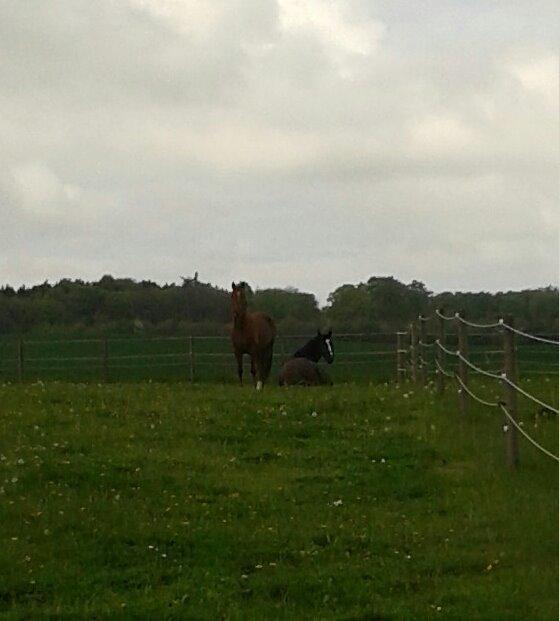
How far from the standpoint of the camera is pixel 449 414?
1405 centimetres

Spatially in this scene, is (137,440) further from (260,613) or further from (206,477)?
(260,613)

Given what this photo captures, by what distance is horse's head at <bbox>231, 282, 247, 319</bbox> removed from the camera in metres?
21.9

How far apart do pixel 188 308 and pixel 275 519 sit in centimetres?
4642

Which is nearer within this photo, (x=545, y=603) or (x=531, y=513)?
(x=545, y=603)

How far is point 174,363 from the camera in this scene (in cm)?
3528

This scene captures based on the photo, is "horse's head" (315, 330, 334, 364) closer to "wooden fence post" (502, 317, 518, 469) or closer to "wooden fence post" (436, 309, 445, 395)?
"wooden fence post" (436, 309, 445, 395)

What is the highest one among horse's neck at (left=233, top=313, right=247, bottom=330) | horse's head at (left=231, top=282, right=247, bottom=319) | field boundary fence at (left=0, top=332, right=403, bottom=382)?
horse's head at (left=231, top=282, right=247, bottom=319)

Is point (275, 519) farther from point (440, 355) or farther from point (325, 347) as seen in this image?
point (325, 347)

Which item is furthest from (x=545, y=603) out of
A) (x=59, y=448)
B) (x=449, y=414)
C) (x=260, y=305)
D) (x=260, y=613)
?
(x=260, y=305)

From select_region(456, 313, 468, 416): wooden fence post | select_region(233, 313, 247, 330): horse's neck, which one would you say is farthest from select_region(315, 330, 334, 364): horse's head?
select_region(456, 313, 468, 416): wooden fence post

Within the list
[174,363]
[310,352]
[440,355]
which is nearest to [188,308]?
[174,363]

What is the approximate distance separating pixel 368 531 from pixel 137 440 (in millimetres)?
5069

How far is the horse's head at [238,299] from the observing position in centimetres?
2186

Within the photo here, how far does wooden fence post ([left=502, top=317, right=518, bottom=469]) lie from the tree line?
2744 cm
